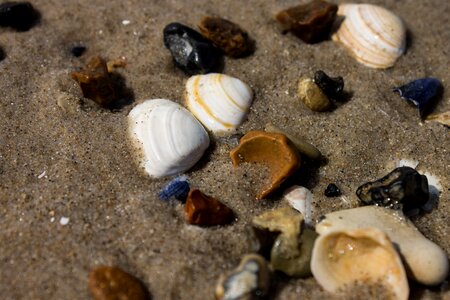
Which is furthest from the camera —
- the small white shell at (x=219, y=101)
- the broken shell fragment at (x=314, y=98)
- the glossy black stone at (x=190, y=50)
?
the glossy black stone at (x=190, y=50)

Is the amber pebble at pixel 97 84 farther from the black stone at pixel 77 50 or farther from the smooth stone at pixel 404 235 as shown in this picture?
the smooth stone at pixel 404 235

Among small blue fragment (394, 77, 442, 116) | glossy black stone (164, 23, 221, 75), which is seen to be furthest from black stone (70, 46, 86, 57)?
small blue fragment (394, 77, 442, 116)

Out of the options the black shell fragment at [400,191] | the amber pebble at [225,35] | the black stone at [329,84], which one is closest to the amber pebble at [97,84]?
the amber pebble at [225,35]

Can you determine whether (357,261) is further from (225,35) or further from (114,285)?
(225,35)

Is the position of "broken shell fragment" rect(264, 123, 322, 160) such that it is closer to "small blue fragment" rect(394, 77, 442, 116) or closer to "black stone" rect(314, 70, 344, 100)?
"black stone" rect(314, 70, 344, 100)

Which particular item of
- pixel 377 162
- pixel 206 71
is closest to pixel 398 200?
pixel 377 162

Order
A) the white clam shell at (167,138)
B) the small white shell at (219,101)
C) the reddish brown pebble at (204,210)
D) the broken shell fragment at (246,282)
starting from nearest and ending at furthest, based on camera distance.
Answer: the broken shell fragment at (246,282), the reddish brown pebble at (204,210), the white clam shell at (167,138), the small white shell at (219,101)

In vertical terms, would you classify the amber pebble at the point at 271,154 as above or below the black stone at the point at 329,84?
below
